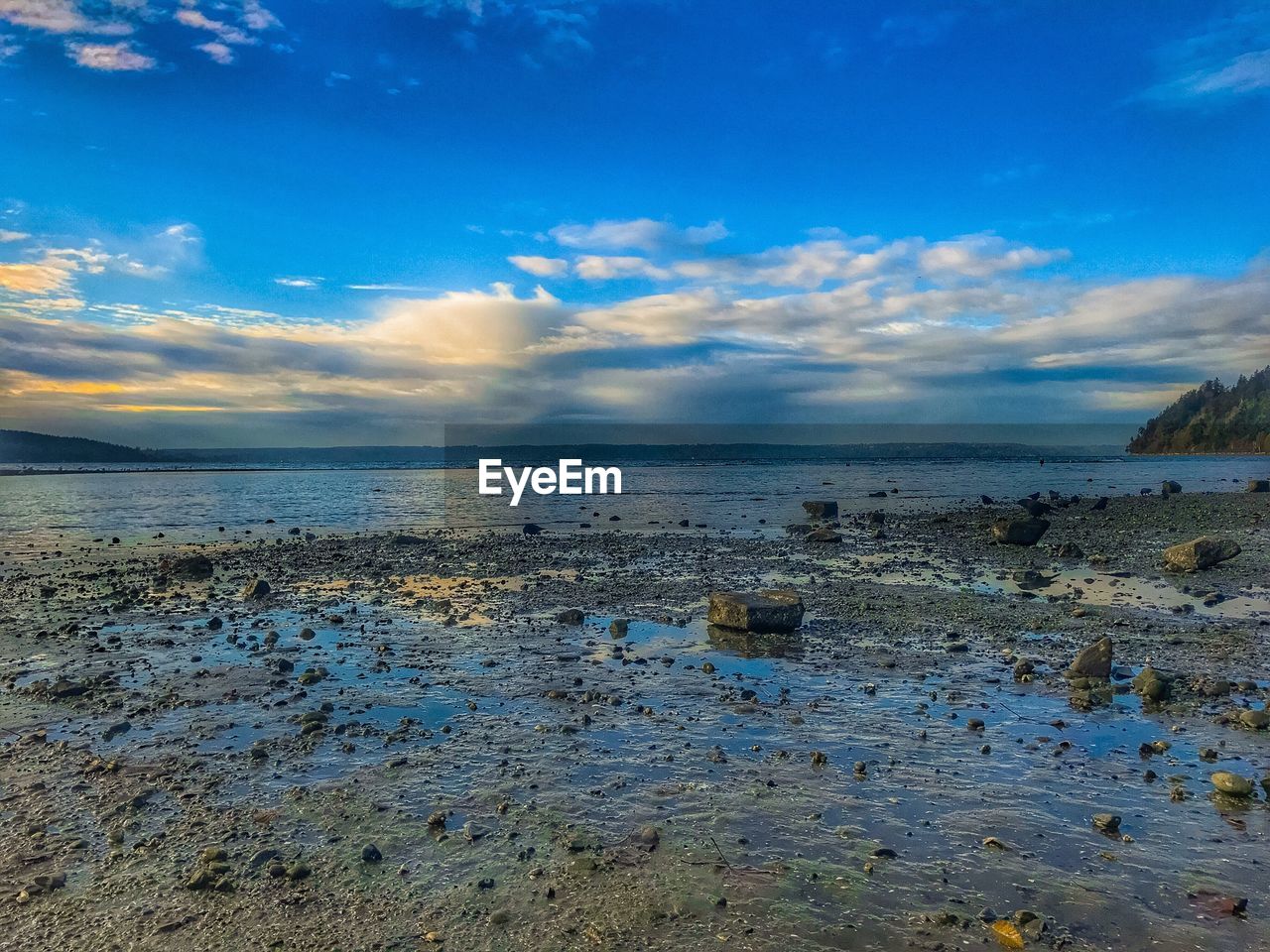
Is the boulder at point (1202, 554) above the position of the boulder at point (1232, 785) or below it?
above

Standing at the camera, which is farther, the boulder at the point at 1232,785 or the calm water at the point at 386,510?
the calm water at the point at 386,510

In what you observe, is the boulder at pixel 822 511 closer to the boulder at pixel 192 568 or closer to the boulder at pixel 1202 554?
the boulder at pixel 1202 554

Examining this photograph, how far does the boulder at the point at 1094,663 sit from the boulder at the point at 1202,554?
1403 centimetres

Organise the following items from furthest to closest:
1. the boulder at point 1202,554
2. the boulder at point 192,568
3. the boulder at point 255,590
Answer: the boulder at point 192,568, the boulder at point 1202,554, the boulder at point 255,590

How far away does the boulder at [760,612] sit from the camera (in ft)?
50.4

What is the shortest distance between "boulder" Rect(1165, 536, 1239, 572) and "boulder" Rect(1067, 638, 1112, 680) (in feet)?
46.0

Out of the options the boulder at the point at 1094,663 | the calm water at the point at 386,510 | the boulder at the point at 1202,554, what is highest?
the boulder at the point at 1202,554

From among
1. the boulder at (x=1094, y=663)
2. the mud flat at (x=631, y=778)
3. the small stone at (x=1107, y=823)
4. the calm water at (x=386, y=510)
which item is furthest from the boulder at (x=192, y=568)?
the small stone at (x=1107, y=823)

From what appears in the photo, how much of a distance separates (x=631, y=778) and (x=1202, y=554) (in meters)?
22.6

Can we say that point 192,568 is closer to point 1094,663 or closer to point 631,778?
point 631,778

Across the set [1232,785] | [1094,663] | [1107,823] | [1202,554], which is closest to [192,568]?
[1094,663]

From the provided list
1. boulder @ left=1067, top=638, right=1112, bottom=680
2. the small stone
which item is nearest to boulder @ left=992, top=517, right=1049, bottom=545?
boulder @ left=1067, top=638, right=1112, bottom=680

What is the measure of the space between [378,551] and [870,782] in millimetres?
25300

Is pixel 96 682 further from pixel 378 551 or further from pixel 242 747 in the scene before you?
pixel 378 551
